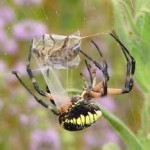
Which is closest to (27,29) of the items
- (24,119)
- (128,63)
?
(24,119)

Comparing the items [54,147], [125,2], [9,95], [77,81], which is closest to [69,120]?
[125,2]

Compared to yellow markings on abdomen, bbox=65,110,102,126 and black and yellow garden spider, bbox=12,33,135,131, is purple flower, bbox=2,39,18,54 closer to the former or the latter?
black and yellow garden spider, bbox=12,33,135,131

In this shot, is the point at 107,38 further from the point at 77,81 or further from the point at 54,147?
the point at 54,147

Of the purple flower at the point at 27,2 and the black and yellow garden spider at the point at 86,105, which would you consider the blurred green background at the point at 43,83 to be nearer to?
the purple flower at the point at 27,2

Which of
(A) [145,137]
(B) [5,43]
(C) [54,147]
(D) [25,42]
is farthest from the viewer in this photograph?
(D) [25,42]

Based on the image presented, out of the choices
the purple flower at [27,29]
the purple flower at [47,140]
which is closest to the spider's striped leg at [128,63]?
the purple flower at [47,140]

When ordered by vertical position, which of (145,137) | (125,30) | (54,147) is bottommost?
(54,147)

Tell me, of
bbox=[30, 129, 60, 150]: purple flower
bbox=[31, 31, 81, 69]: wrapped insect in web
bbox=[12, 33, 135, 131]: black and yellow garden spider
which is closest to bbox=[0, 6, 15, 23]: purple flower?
bbox=[30, 129, 60, 150]: purple flower
